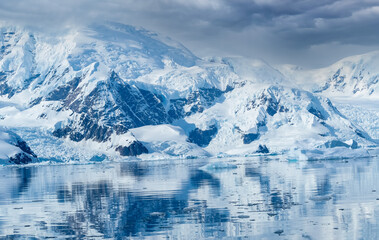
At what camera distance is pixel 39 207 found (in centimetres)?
5719

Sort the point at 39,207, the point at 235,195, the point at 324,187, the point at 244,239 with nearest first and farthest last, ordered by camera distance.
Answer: the point at 244,239 < the point at 39,207 < the point at 235,195 < the point at 324,187

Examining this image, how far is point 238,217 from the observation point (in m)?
44.9

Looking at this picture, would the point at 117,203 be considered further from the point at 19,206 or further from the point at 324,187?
the point at 324,187

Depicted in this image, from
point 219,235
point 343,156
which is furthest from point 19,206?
point 343,156

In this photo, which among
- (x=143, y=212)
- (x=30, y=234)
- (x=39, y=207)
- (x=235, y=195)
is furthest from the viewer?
(x=235, y=195)

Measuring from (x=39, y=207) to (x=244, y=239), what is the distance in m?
27.0

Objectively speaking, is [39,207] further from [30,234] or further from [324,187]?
[324,187]

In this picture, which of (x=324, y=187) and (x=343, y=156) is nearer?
(x=324, y=187)

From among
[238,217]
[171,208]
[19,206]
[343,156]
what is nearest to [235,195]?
[171,208]

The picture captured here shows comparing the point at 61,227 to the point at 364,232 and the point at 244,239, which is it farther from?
the point at 364,232

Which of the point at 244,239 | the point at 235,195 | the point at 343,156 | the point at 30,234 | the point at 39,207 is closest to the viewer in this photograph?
the point at 244,239

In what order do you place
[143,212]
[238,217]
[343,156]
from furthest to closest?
[343,156] → [143,212] → [238,217]

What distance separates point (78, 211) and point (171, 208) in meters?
8.32

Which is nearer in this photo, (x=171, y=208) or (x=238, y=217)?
(x=238, y=217)
